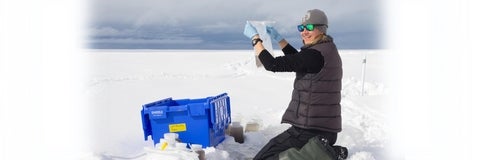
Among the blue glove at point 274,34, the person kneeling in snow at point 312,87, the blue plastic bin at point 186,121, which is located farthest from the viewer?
→ the blue glove at point 274,34

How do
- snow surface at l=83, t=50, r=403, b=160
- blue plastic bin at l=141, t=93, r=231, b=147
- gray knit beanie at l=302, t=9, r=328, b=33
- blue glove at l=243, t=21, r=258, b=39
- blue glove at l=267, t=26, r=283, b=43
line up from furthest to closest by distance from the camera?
snow surface at l=83, t=50, r=403, b=160, blue glove at l=267, t=26, r=283, b=43, blue plastic bin at l=141, t=93, r=231, b=147, blue glove at l=243, t=21, r=258, b=39, gray knit beanie at l=302, t=9, r=328, b=33

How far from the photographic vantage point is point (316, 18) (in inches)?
133

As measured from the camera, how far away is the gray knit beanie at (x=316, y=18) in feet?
11.1

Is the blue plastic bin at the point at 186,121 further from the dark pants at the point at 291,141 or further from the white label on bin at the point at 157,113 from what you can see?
the dark pants at the point at 291,141

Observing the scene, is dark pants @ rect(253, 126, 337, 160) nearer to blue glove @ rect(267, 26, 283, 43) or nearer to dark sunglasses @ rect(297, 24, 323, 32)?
dark sunglasses @ rect(297, 24, 323, 32)

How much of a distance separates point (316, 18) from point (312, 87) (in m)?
0.54

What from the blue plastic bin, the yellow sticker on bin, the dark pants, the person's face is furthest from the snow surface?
the person's face

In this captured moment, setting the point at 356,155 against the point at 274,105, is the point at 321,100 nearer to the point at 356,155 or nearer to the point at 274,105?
the point at 356,155

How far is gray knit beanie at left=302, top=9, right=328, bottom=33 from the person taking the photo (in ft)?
11.1

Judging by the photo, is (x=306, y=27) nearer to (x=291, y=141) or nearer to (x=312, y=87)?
(x=312, y=87)

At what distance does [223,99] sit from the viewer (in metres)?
4.43

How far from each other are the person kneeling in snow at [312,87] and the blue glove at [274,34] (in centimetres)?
46

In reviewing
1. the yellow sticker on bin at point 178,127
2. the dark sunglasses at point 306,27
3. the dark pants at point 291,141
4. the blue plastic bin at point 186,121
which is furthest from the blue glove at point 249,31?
the yellow sticker on bin at point 178,127

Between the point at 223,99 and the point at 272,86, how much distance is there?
7.17 m
